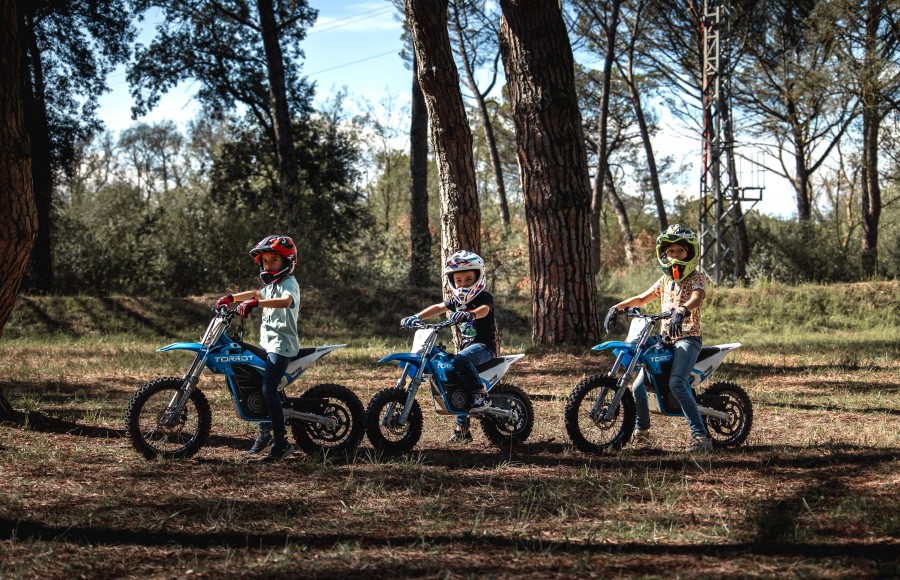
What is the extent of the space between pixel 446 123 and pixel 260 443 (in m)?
5.73

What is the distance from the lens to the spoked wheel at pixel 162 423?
6.22m

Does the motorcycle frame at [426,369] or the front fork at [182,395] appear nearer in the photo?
the front fork at [182,395]

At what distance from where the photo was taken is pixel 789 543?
14.6 ft

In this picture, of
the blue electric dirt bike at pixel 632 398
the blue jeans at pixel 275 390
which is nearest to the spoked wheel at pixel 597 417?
the blue electric dirt bike at pixel 632 398

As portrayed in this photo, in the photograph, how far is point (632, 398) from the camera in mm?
6730

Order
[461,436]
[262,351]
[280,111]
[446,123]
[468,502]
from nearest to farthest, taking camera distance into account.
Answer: [468,502] → [262,351] → [461,436] → [446,123] → [280,111]

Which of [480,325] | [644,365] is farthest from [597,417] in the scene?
[480,325]

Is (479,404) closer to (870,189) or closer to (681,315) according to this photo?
(681,315)

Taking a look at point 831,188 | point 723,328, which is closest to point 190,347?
point 723,328

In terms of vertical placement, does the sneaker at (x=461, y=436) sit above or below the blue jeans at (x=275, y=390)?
below

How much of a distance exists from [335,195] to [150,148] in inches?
1235

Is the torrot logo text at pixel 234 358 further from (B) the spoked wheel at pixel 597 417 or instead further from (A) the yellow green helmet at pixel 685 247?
(A) the yellow green helmet at pixel 685 247

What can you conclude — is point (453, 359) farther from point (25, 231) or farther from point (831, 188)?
point (831, 188)

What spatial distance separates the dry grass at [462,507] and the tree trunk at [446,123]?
11.3 ft
